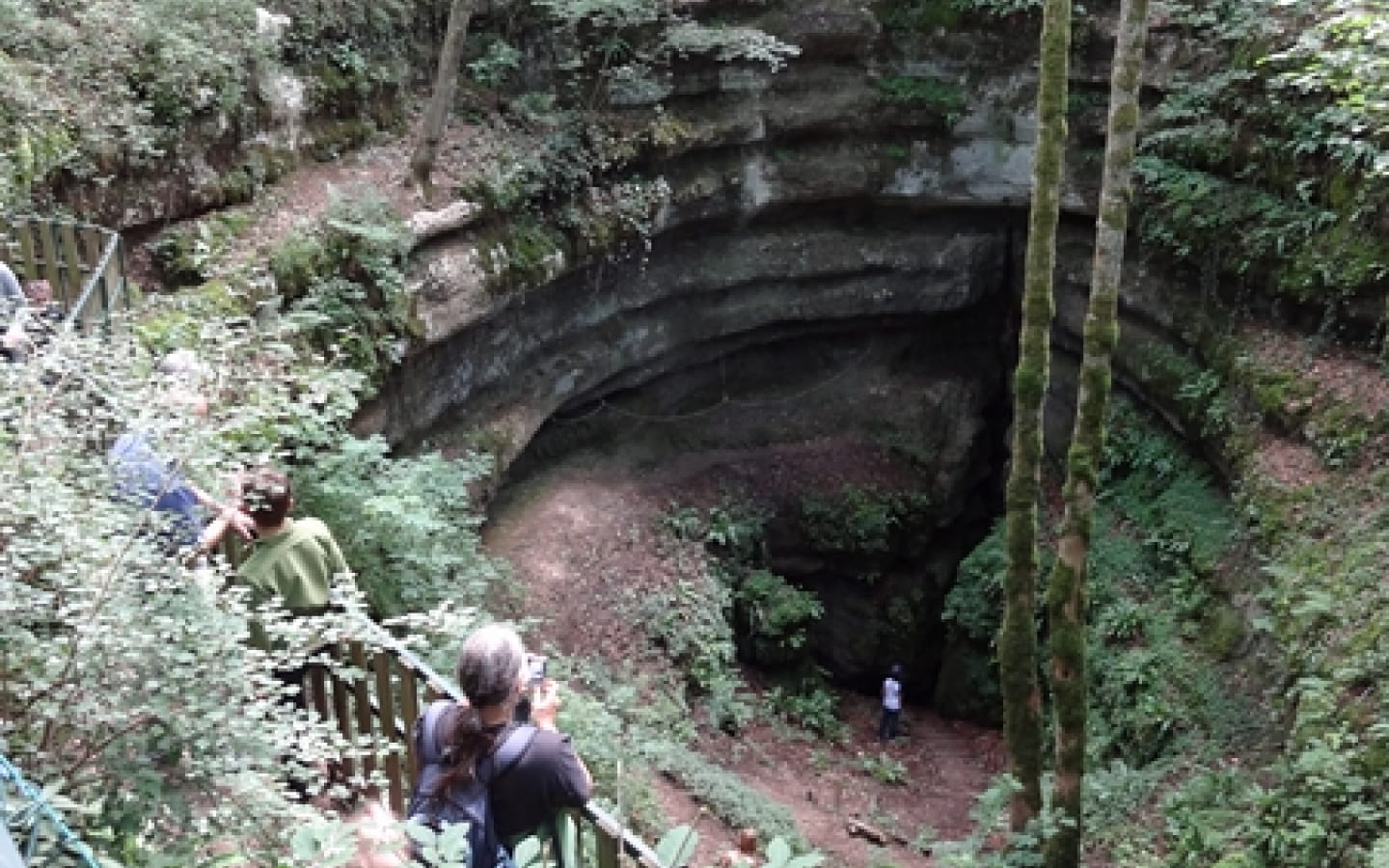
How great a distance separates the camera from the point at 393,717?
17.5ft

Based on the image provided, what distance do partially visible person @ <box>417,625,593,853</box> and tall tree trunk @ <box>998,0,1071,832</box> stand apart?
206 inches

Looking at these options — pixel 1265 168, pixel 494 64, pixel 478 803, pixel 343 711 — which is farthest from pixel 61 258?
pixel 1265 168

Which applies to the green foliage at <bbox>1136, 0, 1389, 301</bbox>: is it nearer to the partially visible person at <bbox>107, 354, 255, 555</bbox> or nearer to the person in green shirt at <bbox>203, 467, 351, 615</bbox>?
the person in green shirt at <bbox>203, 467, 351, 615</bbox>

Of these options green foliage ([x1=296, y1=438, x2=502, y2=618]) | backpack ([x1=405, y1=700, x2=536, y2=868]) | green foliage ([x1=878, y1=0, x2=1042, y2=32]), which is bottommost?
green foliage ([x1=296, y1=438, x2=502, y2=618])

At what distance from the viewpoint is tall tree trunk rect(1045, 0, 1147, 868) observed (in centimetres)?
803

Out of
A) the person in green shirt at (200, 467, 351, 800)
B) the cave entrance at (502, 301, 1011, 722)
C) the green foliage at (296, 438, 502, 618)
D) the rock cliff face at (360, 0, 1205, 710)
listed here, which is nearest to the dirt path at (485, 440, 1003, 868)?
the cave entrance at (502, 301, 1011, 722)

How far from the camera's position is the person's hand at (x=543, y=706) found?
14.5 ft

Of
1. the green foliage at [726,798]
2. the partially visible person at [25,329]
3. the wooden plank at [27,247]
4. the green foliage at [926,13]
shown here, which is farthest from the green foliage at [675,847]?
the green foliage at [926,13]

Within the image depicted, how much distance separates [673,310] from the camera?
1877cm

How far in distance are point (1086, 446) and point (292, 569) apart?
17.6ft

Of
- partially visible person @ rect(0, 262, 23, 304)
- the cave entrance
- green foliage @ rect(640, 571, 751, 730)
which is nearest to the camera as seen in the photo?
partially visible person @ rect(0, 262, 23, 304)

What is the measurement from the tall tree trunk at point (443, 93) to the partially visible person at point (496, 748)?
33.6ft

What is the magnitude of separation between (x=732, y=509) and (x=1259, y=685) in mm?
8241

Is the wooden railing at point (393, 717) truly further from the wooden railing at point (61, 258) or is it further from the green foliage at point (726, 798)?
the green foliage at point (726, 798)
